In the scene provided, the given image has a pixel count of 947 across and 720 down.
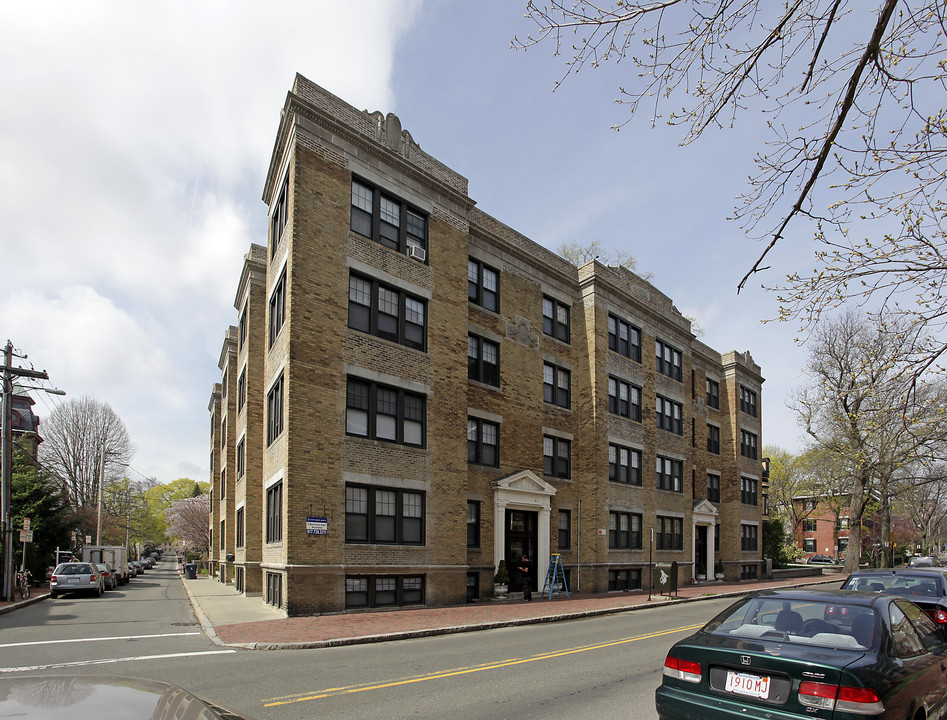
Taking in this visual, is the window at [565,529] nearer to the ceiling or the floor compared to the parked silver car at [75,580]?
nearer to the ceiling

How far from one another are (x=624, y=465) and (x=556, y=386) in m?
5.27

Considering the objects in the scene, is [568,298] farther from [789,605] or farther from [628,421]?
[789,605]

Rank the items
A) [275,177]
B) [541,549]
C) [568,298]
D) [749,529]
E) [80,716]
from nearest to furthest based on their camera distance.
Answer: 1. [80,716]
2. [275,177]
3. [541,549]
4. [568,298]
5. [749,529]

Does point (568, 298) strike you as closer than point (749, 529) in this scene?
Yes

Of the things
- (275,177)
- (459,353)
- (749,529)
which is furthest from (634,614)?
(749,529)

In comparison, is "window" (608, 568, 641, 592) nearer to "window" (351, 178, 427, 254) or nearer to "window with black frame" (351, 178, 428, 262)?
"window with black frame" (351, 178, 428, 262)

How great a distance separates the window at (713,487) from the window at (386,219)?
2495 centimetres

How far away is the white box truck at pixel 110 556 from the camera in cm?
3697

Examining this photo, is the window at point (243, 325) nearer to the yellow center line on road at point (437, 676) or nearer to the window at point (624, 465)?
the window at point (624, 465)

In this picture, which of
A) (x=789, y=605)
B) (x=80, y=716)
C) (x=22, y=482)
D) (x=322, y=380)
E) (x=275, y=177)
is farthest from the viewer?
(x=22, y=482)

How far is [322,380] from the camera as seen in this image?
18.0 metres

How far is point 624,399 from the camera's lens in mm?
29828

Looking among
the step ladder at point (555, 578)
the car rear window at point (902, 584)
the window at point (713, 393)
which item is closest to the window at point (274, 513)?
the step ladder at point (555, 578)

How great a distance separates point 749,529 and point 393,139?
33.0 metres
